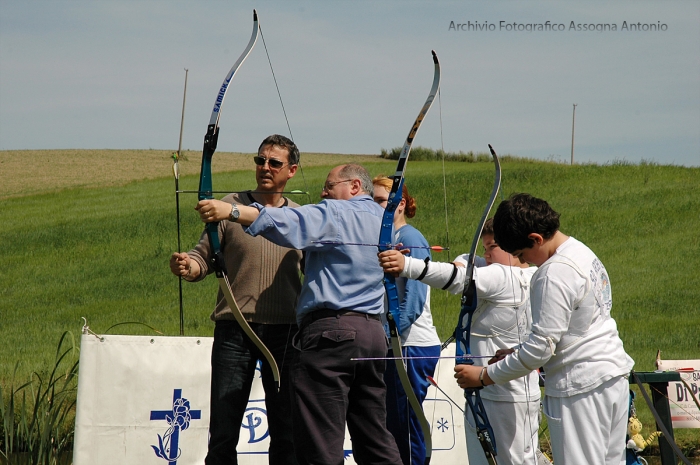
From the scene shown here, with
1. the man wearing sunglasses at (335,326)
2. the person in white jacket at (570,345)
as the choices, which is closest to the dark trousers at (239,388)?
the man wearing sunglasses at (335,326)

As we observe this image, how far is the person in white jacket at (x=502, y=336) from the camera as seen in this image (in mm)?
3213

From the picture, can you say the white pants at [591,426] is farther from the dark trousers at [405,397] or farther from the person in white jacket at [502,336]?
the dark trousers at [405,397]

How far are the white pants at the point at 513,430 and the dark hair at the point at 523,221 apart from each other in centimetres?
86

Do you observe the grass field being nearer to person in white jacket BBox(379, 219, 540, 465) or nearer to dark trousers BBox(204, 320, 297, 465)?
dark trousers BBox(204, 320, 297, 465)

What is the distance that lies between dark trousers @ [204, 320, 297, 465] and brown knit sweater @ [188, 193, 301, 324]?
6 centimetres

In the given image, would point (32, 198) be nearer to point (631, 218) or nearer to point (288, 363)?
point (631, 218)

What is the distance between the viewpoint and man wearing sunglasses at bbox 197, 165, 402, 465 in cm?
285

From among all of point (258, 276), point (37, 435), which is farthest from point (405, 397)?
point (37, 435)

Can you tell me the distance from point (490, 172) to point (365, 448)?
24.4 meters

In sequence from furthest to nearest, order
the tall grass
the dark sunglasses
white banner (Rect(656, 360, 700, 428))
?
white banner (Rect(656, 360, 700, 428)) < the tall grass < the dark sunglasses

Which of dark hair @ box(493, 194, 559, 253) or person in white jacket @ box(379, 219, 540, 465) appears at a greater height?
dark hair @ box(493, 194, 559, 253)

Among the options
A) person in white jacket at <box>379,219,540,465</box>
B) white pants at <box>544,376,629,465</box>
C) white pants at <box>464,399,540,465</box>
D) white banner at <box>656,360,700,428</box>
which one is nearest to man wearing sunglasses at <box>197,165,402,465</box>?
person in white jacket at <box>379,219,540,465</box>

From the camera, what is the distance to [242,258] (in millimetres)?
3418

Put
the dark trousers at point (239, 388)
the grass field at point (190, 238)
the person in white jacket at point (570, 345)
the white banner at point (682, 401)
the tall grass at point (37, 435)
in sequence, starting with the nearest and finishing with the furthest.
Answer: the person in white jacket at point (570, 345) → the dark trousers at point (239, 388) → the tall grass at point (37, 435) → the white banner at point (682, 401) → the grass field at point (190, 238)
